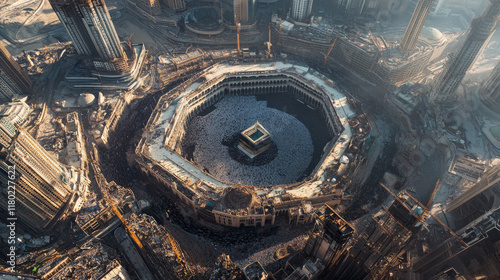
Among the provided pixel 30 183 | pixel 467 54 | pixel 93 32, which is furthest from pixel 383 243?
pixel 93 32

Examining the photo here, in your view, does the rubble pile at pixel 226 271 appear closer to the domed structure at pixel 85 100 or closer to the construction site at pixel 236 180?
the construction site at pixel 236 180

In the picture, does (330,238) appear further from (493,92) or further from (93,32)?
(93,32)

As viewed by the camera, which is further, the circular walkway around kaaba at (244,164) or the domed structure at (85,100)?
the domed structure at (85,100)

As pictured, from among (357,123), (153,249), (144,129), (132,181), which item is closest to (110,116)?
(144,129)

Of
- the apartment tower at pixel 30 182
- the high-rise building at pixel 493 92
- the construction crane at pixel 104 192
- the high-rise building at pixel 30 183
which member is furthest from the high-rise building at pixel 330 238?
the high-rise building at pixel 493 92

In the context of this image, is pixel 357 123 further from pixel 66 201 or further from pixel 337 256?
pixel 66 201

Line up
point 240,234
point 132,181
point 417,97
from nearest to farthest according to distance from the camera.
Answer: point 240,234 → point 132,181 → point 417,97

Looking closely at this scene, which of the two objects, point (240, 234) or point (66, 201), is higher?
point (66, 201)
